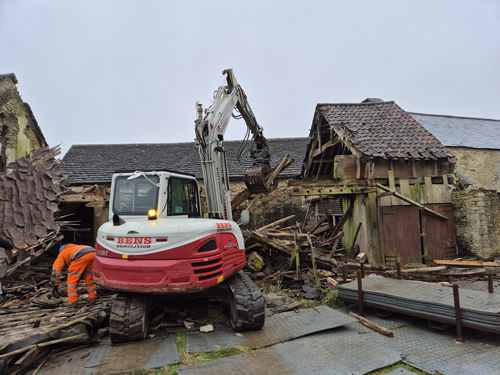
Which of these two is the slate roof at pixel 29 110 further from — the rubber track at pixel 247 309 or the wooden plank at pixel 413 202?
the wooden plank at pixel 413 202

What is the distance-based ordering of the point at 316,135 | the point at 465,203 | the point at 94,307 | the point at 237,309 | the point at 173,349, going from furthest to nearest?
the point at 316,135 < the point at 465,203 < the point at 94,307 < the point at 237,309 < the point at 173,349

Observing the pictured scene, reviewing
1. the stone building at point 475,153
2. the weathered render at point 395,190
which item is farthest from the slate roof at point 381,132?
the stone building at point 475,153

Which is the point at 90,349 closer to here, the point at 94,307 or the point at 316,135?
the point at 94,307

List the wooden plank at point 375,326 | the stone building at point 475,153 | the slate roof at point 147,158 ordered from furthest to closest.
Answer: the stone building at point 475,153 < the slate roof at point 147,158 < the wooden plank at point 375,326

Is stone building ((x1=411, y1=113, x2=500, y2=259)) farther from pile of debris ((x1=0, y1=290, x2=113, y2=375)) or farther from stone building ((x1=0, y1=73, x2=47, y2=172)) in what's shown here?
stone building ((x1=0, y1=73, x2=47, y2=172))

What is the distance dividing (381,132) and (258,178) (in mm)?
6235

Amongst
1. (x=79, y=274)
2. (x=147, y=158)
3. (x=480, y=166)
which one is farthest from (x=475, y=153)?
(x=79, y=274)

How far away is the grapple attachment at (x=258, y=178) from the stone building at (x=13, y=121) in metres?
11.2

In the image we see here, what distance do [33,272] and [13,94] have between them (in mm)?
10739

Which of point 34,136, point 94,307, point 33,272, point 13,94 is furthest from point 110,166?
point 94,307

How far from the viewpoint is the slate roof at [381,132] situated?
32.4ft

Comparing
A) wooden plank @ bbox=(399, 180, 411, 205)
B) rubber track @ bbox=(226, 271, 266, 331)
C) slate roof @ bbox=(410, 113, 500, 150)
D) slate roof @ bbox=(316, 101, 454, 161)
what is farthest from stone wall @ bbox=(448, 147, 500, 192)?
rubber track @ bbox=(226, 271, 266, 331)

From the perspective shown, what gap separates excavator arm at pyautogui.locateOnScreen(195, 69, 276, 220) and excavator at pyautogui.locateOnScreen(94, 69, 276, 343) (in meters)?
0.02

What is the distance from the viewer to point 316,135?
13.0m
